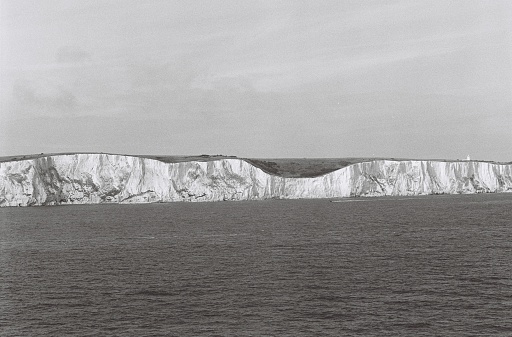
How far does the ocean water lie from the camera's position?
22.2 metres

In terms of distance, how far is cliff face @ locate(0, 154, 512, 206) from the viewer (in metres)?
93.8

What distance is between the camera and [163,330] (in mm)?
21594

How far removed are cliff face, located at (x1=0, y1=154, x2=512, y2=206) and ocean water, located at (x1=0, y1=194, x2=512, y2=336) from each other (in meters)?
40.3

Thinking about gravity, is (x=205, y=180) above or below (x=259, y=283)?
above

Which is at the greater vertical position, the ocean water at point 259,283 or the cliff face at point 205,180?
the cliff face at point 205,180

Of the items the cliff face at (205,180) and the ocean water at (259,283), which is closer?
the ocean water at (259,283)

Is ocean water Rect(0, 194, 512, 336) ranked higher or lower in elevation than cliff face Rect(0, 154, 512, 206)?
lower

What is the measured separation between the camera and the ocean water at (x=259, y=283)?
22203 millimetres

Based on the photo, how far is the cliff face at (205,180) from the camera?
9381 cm

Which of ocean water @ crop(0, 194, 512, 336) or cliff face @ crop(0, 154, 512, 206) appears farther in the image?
cliff face @ crop(0, 154, 512, 206)

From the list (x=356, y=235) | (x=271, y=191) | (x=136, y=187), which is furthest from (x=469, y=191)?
(x=356, y=235)

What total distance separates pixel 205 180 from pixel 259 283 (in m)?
78.6

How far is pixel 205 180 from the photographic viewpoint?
4220 inches

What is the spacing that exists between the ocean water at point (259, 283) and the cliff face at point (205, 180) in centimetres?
4034
